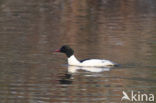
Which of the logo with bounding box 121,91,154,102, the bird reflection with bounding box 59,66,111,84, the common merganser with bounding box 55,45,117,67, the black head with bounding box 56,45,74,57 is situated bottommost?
the logo with bounding box 121,91,154,102

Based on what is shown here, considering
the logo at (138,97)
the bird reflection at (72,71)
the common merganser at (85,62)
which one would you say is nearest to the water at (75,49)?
the bird reflection at (72,71)

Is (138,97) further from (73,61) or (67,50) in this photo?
(67,50)

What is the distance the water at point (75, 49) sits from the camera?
42.2ft

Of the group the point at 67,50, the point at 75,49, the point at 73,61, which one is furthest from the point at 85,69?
the point at 75,49

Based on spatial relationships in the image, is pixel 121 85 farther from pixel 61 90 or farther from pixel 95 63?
pixel 95 63

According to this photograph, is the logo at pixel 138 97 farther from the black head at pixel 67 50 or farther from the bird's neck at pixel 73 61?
the black head at pixel 67 50

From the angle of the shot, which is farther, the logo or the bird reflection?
the bird reflection

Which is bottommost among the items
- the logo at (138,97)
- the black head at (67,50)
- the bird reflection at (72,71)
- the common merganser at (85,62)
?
the logo at (138,97)

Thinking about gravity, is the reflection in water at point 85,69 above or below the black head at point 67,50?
below

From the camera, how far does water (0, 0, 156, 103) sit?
12859 millimetres

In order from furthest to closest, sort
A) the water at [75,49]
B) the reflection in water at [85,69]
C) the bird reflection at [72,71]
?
the reflection in water at [85,69] → the bird reflection at [72,71] → the water at [75,49]

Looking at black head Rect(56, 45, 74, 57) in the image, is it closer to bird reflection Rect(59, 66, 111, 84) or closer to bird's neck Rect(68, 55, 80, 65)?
bird's neck Rect(68, 55, 80, 65)

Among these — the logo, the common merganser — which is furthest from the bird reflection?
the logo

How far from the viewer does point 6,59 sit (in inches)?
645
